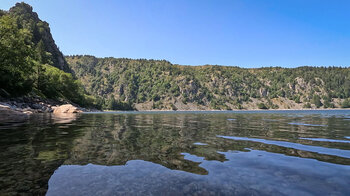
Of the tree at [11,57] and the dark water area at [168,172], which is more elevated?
the tree at [11,57]

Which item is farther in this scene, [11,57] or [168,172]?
[11,57]

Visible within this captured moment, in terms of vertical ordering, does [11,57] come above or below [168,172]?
above

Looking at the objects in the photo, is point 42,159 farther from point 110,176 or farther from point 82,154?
point 110,176

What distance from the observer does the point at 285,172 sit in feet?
16.7

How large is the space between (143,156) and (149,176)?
2.08 metres

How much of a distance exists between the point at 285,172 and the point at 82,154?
6059mm

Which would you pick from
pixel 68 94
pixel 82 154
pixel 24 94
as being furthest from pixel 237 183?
pixel 68 94

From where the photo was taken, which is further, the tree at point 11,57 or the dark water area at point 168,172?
the tree at point 11,57

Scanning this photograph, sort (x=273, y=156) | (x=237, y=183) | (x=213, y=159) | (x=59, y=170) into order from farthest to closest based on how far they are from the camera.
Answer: (x=273, y=156) → (x=213, y=159) → (x=59, y=170) → (x=237, y=183)

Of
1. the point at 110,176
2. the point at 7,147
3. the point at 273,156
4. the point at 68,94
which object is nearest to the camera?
the point at 110,176

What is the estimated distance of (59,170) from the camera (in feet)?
16.4

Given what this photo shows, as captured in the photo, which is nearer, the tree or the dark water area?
the dark water area

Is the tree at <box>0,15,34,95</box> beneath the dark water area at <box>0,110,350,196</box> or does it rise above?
above

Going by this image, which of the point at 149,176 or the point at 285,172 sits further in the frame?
the point at 285,172
